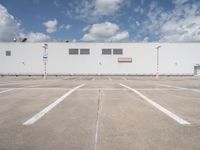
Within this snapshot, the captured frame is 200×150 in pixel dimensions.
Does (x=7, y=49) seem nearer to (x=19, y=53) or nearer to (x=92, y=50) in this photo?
(x=19, y=53)

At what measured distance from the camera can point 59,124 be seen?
197 inches

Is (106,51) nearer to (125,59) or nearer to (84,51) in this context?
(125,59)

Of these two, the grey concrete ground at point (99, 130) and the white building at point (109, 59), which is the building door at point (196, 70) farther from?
the grey concrete ground at point (99, 130)

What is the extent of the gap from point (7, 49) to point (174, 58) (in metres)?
39.1

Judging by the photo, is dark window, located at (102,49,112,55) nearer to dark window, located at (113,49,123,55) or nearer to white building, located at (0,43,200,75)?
white building, located at (0,43,200,75)

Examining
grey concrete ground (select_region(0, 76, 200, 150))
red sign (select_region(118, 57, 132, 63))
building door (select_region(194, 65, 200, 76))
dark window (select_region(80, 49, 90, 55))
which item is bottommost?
grey concrete ground (select_region(0, 76, 200, 150))

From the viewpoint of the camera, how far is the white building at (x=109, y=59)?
4188 centimetres

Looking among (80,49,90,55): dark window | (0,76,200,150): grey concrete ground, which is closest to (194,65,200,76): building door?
(80,49,90,55): dark window

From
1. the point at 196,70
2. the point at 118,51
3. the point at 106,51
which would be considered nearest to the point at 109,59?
the point at 106,51

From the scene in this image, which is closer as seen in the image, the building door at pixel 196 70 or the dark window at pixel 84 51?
the dark window at pixel 84 51

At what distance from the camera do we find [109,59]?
4222cm

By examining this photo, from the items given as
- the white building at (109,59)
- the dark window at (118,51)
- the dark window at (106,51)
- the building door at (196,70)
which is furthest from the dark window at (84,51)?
the building door at (196,70)

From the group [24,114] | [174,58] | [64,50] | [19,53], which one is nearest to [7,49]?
[19,53]

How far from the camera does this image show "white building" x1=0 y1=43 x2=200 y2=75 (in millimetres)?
41875
